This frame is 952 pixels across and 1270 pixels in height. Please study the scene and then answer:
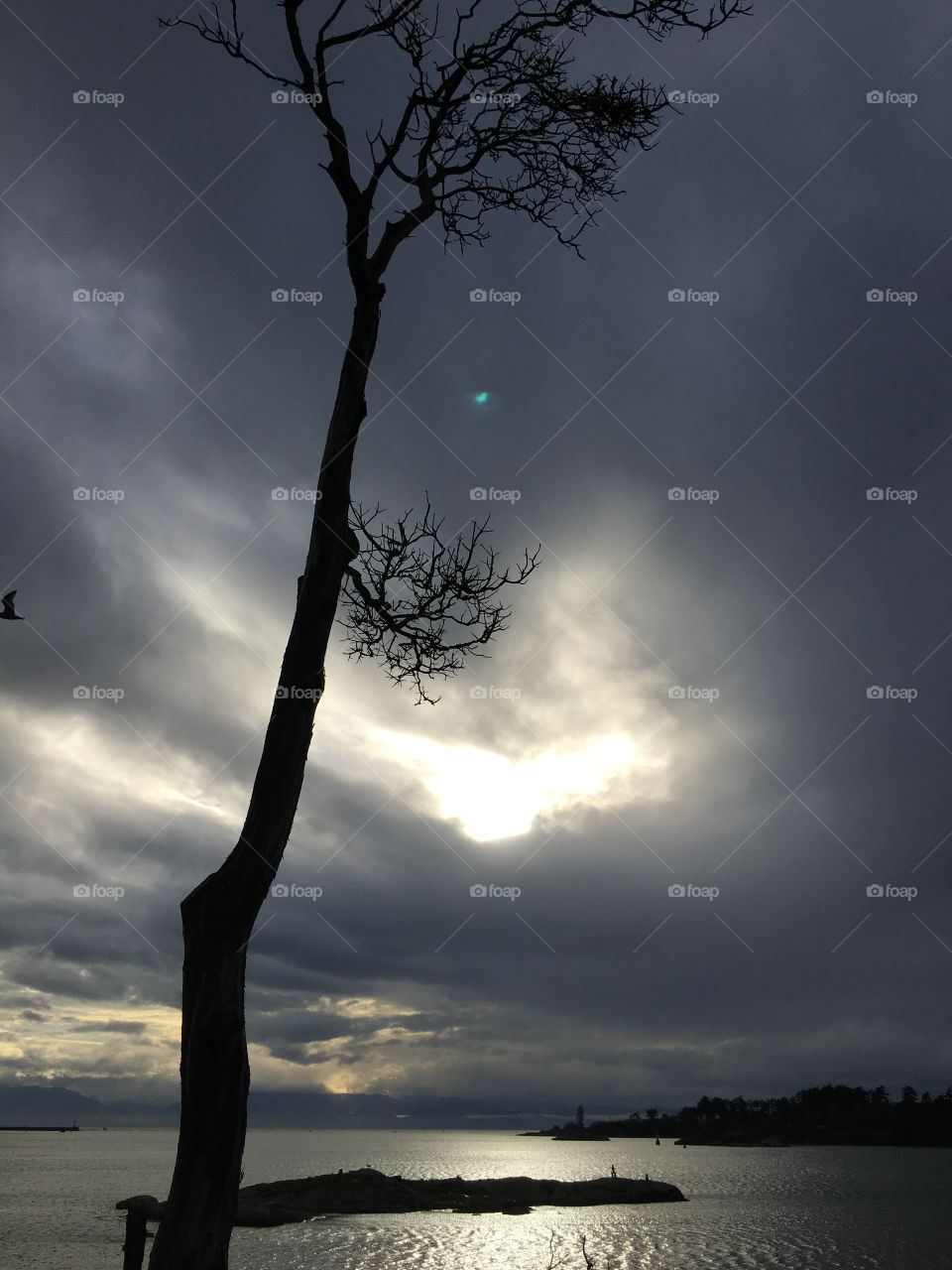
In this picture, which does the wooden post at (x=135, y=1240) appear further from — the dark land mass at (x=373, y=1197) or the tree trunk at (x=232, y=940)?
the dark land mass at (x=373, y=1197)

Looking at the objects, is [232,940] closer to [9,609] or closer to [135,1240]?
[9,609]

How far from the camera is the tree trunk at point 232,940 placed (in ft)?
18.5

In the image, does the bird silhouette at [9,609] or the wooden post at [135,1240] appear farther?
the wooden post at [135,1240]

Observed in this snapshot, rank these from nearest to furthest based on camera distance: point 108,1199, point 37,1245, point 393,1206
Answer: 1. point 37,1245
2. point 393,1206
3. point 108,1199

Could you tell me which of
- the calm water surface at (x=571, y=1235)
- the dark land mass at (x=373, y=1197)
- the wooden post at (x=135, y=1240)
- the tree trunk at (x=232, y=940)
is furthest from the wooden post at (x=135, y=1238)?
the dark land mass at (x=373, y=1197)

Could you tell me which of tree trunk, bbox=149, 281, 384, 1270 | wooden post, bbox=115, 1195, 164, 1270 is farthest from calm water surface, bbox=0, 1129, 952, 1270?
tree trunk, bbox=149, 281, 384, 1270

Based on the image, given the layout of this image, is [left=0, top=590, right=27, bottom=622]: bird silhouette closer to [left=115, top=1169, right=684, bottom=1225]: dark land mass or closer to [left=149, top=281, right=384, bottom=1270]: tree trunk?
[left=149, top=281, right=384, bottom=1270]: tree trunk

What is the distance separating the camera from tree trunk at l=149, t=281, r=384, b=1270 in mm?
5633

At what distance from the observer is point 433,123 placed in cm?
825

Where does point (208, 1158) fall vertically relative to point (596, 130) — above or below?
below

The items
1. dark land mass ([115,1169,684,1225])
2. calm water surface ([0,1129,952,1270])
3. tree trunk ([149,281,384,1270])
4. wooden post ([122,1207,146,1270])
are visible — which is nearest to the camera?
tree trunk ([149,281,384,1270])

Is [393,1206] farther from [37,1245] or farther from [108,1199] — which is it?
[108,1199]

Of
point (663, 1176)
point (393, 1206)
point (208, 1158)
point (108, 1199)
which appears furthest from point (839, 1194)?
point (208, 1158)

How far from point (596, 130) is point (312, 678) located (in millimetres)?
5883
